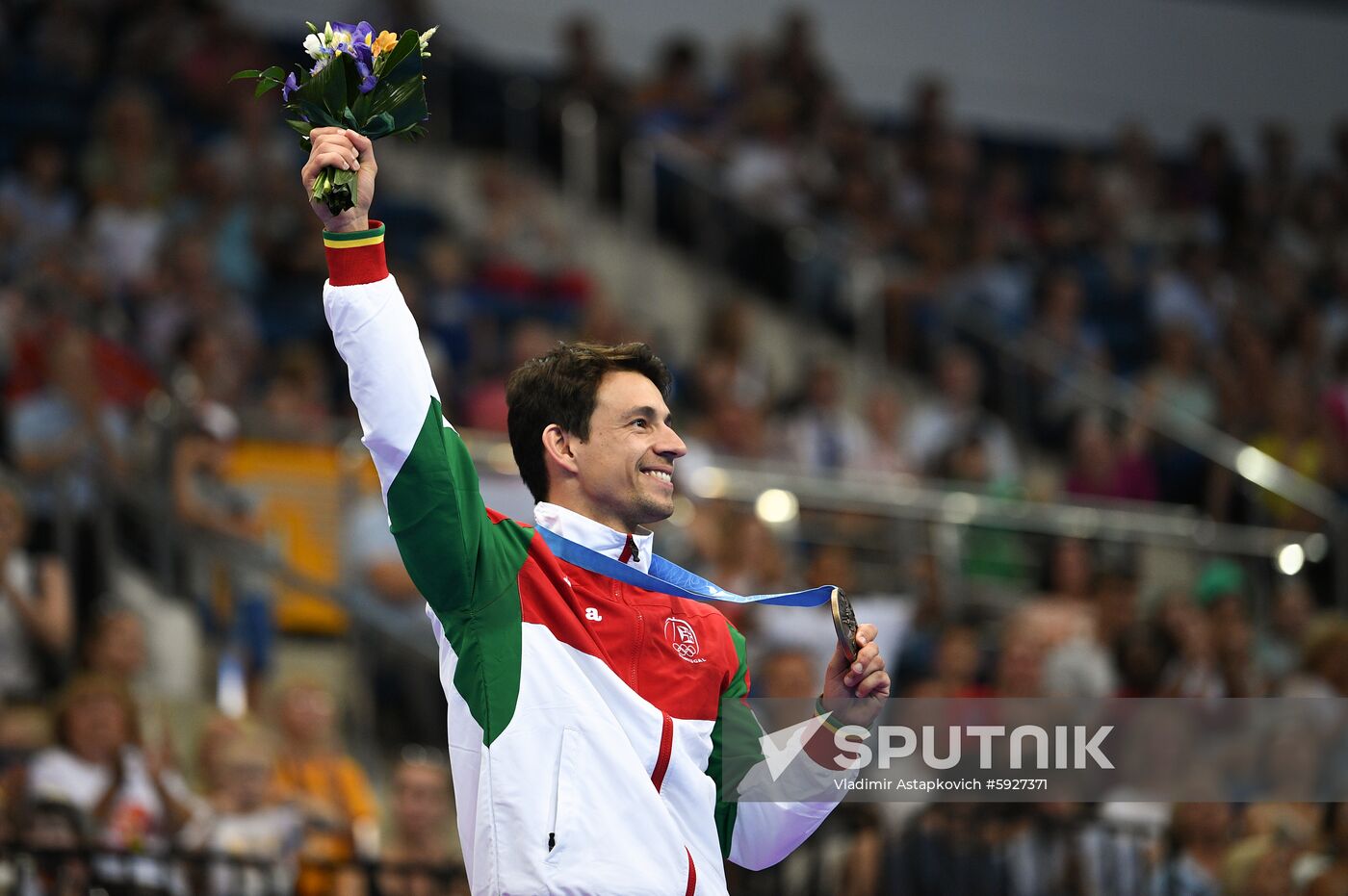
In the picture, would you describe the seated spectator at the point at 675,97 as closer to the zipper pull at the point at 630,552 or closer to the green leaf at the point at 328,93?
the zipper pull at the point at 630,552

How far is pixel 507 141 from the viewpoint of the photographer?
13477 millimetres

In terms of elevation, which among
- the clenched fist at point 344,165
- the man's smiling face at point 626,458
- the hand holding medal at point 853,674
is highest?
the clenched fist at point 344,165

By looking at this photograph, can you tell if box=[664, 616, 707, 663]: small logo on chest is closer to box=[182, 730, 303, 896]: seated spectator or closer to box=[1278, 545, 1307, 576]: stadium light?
box=[182, 730, 303, 896]: seated spectator

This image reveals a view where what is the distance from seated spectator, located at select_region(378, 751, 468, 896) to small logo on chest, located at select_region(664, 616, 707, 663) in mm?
2780

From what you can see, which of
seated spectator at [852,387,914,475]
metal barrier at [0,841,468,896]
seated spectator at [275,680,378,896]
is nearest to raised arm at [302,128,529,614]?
metal barrier at [0,841,468,896]

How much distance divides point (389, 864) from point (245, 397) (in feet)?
13.2

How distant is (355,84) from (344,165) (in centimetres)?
28

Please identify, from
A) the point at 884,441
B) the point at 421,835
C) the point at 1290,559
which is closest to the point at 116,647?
the point at 421,835

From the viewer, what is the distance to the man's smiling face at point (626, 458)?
12.1 feet

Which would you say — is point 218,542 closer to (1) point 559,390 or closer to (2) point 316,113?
(1) point 559,390

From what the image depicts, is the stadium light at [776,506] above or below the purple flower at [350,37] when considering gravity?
below

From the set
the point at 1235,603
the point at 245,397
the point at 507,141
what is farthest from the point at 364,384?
the point at 507,141

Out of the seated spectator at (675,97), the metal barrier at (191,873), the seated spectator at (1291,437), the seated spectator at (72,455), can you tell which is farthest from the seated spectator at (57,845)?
the seated spectator at (675,97)

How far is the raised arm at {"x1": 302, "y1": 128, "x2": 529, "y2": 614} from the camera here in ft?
10.8
